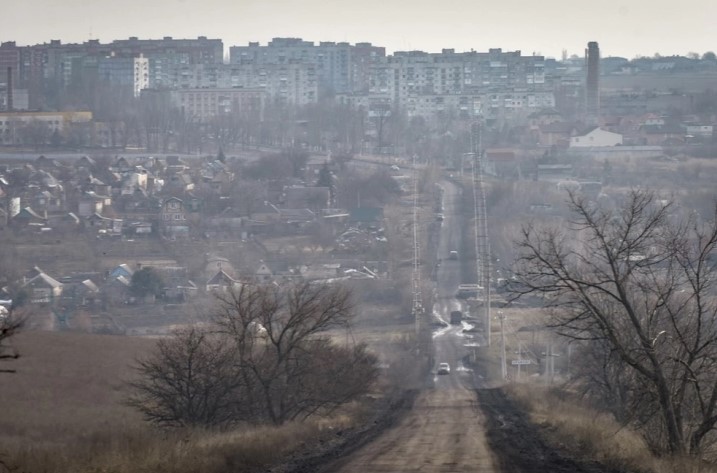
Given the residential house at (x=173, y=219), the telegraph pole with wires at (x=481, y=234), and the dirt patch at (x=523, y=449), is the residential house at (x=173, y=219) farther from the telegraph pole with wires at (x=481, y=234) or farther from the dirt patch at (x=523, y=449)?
the dirt patch at (x=523, y=449)

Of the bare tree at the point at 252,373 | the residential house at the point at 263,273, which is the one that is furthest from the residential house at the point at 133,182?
the bare tree at the point at 252,373

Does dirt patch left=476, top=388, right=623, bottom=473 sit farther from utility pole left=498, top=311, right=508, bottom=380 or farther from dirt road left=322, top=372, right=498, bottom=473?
utility pole left=498, top=311, right=508, bottom=380

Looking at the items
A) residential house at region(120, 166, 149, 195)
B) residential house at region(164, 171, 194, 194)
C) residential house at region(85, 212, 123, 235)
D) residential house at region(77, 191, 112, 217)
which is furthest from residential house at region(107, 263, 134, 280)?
residential house at region(120, 166, 149, 195)

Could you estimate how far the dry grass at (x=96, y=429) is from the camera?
1118cm

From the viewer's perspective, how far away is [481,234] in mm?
52938

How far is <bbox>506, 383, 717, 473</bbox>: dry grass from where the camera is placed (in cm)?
1116

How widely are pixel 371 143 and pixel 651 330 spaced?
7094 centimetres

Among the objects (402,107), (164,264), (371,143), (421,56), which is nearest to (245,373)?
(164,264)

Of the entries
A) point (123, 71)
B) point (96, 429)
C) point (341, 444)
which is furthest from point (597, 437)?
point (123, 71)

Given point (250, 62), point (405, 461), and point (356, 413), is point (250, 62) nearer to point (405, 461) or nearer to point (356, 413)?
point (356, 413)

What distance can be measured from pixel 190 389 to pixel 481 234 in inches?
1465

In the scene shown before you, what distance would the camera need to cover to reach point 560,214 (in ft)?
173

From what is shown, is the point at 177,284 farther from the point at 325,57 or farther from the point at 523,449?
the point at 325,57

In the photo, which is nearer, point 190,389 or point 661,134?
point 190,389
